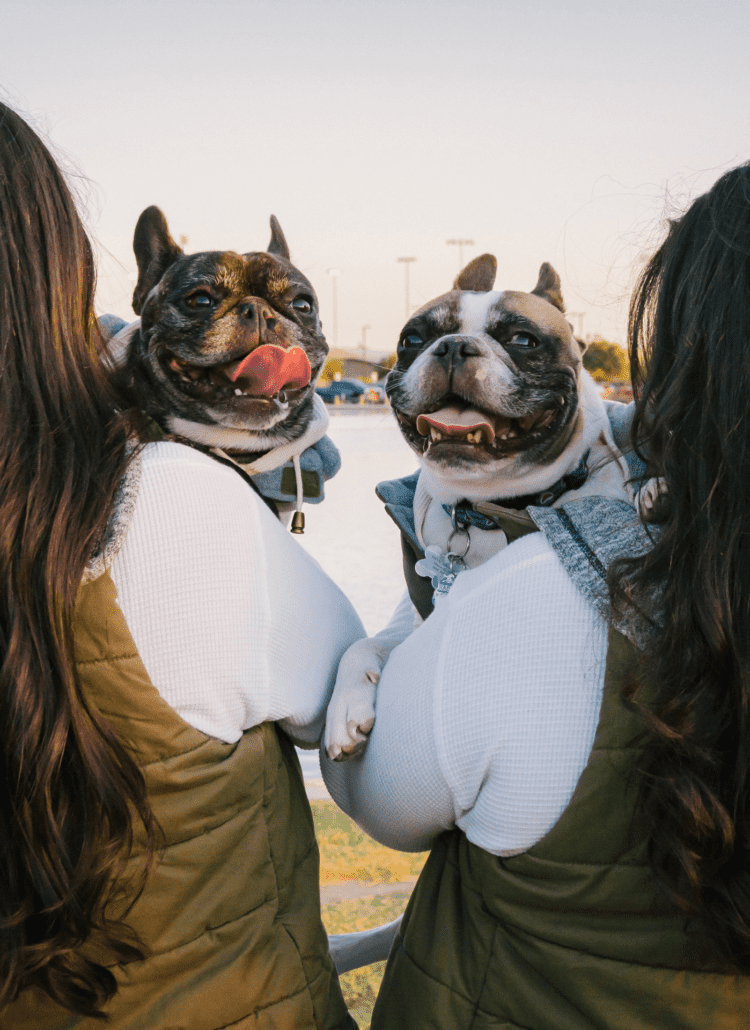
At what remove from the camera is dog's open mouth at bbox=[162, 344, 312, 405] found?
2.09 m

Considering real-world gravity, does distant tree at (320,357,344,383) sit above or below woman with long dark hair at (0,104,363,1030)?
below

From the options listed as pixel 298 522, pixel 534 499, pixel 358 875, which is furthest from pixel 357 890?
pixel 534 499

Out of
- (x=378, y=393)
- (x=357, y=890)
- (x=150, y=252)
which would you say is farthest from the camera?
(x=378, y=393)

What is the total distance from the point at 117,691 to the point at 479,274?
190 centimetres

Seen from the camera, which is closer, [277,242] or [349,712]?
[349,712]

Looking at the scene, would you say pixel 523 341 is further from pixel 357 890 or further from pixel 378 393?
pixel 357 890

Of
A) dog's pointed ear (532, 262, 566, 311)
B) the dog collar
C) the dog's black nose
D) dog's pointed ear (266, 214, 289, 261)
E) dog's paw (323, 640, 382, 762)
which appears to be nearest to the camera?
dog's paw (323, 640, 382, 762)

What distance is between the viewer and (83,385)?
3.72 feet

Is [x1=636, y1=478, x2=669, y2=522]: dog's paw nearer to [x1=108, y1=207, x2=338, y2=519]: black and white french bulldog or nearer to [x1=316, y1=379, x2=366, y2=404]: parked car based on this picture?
[x1=108, y1=207, x2=338, y2=519]: black and white french bulldog

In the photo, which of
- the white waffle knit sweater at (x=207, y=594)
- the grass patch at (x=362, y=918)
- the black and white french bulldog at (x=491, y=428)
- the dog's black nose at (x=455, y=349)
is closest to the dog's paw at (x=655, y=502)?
the white waffle knit sweater at (x=207, y=594)

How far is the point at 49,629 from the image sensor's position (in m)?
1.01

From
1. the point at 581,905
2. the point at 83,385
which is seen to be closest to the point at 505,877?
the point at 581,905

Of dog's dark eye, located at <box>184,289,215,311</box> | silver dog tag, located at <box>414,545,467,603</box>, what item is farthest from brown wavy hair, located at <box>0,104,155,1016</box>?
dog's dark eye, located at <box>184,289,215,311</box>

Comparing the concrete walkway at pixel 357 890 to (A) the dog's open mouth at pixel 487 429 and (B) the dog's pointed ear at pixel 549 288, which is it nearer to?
(A) the dog's open mouth at pixel 487 429
